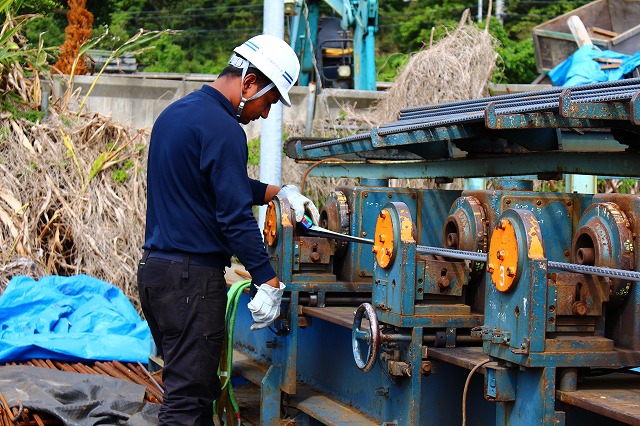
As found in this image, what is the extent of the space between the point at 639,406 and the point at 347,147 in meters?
2.81

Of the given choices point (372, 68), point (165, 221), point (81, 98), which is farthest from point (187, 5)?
point (165, 221)

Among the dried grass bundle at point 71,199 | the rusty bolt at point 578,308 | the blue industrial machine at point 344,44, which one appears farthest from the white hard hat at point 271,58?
the blue industrial machine at point 344,44

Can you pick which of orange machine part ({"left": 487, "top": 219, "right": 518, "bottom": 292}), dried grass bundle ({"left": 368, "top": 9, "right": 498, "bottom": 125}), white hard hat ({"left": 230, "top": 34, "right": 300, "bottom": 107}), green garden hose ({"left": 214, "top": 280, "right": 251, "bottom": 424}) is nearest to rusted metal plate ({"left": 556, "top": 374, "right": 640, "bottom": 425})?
orange machine part ({"left": 487, "top": 219, "right": 518, "bottom": 292})

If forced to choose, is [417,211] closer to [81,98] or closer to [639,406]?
[639,406]

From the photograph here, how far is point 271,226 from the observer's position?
5.11 m

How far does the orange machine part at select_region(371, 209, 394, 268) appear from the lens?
3833 mm

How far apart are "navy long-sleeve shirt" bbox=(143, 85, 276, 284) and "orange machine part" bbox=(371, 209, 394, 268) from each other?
1.76ft

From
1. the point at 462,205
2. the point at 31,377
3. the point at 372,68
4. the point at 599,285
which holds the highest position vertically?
the point at 372,68

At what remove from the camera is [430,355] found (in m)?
3.78

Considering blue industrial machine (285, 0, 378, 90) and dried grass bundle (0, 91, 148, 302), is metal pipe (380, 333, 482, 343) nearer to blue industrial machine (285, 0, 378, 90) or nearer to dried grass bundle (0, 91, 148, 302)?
dried grass bundle (0, 91, 148, 302)

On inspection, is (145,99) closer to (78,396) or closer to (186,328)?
(78,396)

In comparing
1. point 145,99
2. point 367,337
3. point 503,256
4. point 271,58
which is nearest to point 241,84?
point 271,58

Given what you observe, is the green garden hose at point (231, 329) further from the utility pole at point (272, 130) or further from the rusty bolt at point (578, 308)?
the rusty bolt at point (578, 308)

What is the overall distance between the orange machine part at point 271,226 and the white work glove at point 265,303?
876 mm
